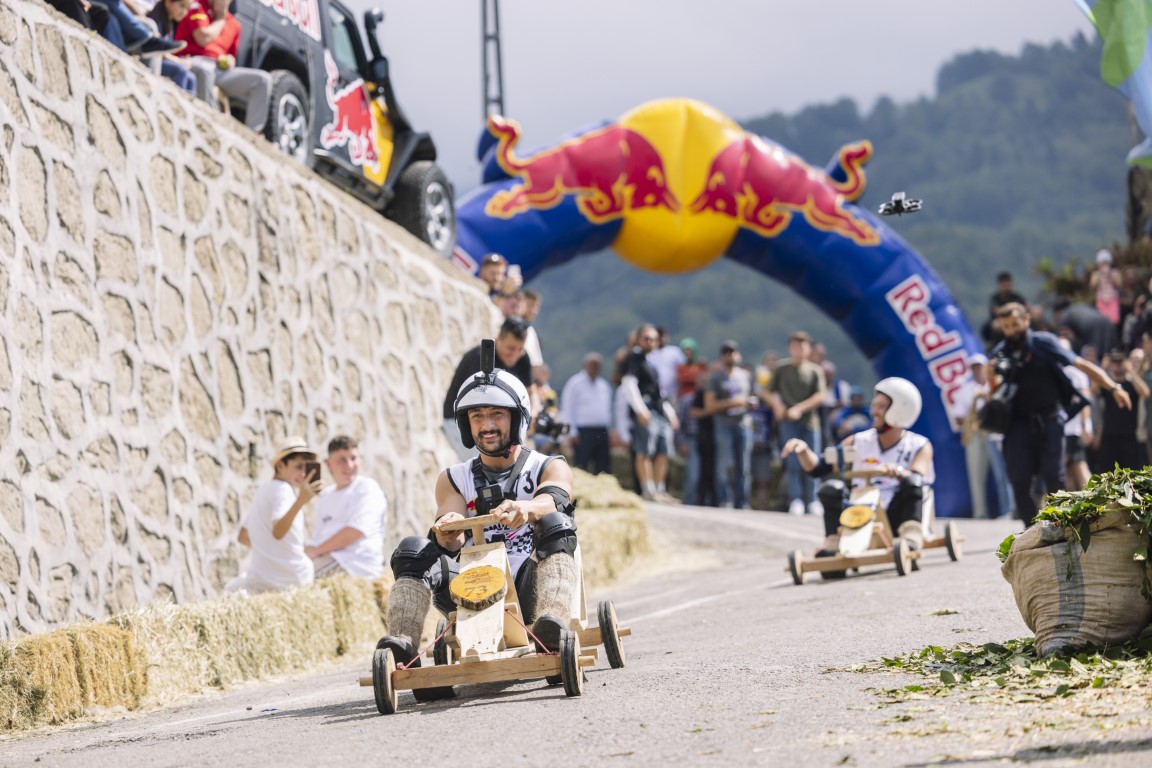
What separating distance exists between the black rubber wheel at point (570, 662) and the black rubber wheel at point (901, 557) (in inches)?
211

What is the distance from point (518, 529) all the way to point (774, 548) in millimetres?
9844

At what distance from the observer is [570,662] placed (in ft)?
20.0

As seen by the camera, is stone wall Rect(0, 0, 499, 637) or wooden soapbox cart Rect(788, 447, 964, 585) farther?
wooden soapbox cart Rect(788, 447, 964, 585)

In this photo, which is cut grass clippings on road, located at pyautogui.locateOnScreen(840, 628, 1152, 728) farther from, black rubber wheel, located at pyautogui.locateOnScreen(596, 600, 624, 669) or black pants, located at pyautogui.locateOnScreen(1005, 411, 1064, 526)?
black pants, located at pyautogui.locateOnScreen(1005, 411, 1064, 526)

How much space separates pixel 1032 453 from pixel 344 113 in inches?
288

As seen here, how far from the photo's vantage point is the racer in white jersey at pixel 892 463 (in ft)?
38.7

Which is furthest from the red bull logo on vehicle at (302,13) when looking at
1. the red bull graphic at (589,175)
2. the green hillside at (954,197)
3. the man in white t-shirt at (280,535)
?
the green hillside at (954,197)

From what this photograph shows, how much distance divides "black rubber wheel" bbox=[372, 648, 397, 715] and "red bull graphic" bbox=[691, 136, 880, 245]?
14974mm

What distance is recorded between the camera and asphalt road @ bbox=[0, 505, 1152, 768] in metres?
4.71

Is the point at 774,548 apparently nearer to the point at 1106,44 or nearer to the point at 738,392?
the point at 738,392

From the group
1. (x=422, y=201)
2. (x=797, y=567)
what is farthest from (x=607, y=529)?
(x=422, y=201)

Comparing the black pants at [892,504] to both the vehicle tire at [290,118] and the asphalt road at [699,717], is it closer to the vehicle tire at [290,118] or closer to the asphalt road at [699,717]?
the asphalt road at [699,717]

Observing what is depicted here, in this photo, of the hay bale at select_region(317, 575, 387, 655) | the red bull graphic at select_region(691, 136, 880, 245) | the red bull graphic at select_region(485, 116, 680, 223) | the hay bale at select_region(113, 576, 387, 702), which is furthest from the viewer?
the red bull graphic at select_region(691, 136, 880, 245)

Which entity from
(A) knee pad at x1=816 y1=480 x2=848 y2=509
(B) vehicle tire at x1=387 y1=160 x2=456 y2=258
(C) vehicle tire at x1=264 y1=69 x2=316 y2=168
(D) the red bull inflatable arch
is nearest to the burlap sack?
(A) knee pad at x1=816 y1=480 x2=848 y2=509
